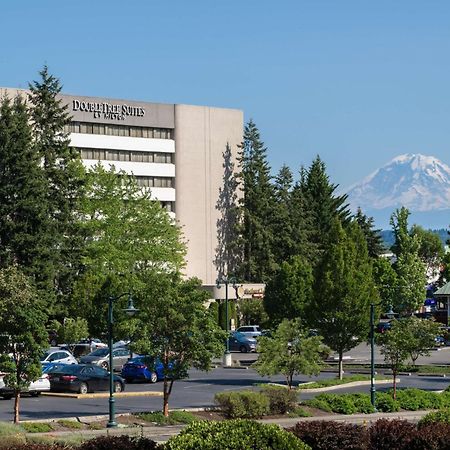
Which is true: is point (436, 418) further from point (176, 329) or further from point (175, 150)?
point (175, 150)

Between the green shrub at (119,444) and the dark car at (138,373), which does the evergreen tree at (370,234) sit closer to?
the dark car at (138,373)

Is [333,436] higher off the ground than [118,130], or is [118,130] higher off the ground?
[118,130]

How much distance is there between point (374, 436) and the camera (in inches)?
1001

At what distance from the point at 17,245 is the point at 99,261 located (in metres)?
7.74

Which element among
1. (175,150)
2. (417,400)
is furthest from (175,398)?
(175,150)

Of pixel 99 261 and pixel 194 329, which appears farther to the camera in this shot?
pixel 99 261

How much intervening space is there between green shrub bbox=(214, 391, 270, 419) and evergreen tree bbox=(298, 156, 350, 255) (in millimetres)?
80277

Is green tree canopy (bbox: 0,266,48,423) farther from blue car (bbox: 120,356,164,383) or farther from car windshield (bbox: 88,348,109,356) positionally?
car windshield (bbox: 88,348,109,356)

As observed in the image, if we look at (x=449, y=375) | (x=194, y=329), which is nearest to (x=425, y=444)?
(x=194, y=329)

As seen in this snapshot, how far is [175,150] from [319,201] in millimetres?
22766

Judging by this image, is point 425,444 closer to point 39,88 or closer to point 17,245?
point 17,245

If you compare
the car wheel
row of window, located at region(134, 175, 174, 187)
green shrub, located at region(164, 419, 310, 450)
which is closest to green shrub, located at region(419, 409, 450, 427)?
green shrub, located at region(164, 419, 310, 450)

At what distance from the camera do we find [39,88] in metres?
90.4

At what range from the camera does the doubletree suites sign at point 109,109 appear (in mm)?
105500
